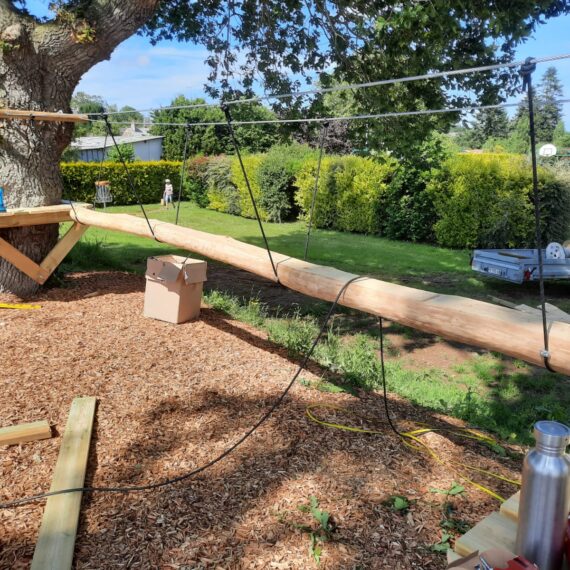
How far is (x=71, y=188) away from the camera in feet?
68.5

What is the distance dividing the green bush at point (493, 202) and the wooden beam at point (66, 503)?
11810mm

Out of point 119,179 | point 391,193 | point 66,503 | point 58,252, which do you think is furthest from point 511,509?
point 119,179

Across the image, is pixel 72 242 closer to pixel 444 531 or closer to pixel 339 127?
pixel 444 531

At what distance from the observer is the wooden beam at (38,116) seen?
534 cm

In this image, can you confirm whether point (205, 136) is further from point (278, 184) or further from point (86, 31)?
point (86, 31)

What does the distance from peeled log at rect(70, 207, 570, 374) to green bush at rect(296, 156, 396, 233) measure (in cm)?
1191

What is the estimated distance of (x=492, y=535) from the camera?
1.87 m

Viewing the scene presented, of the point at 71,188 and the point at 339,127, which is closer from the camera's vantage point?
the point at 71,188

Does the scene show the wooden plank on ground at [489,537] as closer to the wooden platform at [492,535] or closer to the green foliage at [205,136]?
the wooden platform at [492,535]

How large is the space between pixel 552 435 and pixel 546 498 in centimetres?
19

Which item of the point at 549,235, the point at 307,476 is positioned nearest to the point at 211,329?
the point at 307,476

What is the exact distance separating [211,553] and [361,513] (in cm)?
74

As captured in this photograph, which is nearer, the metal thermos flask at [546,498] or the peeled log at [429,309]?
the metal thermos flask at [546,498]

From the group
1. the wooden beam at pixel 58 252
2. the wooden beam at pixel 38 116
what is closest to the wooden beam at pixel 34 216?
the wooden beam at pixel 58 252
